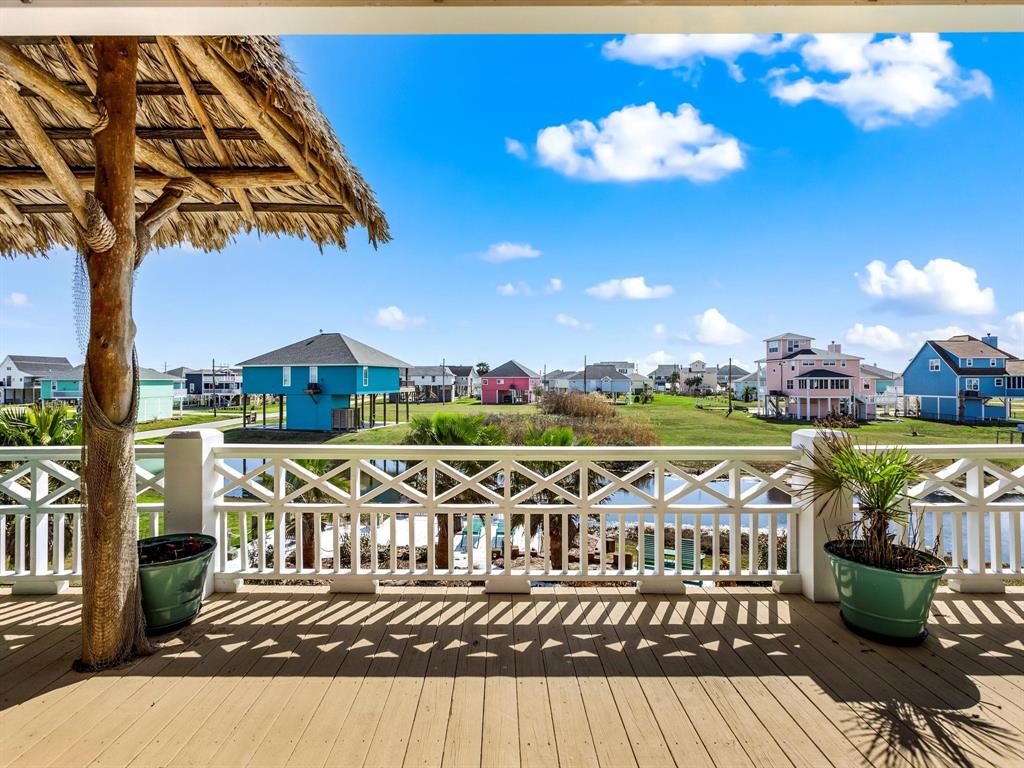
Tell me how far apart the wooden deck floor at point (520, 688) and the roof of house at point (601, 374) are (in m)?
26.2

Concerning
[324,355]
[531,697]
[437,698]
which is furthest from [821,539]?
[324,355]

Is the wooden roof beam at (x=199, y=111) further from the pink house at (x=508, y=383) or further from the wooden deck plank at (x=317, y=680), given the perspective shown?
the pink house at (x=508, y=383)

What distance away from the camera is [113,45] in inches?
88.5

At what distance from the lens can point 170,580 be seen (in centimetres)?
248

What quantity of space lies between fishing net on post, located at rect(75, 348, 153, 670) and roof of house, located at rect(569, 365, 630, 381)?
88.9 feet

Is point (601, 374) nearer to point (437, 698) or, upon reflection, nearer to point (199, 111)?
point (199, 111)

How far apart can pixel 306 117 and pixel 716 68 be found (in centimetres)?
1225

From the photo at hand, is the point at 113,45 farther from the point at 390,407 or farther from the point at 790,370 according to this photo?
the point at 390,407

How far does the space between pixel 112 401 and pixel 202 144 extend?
179 cm

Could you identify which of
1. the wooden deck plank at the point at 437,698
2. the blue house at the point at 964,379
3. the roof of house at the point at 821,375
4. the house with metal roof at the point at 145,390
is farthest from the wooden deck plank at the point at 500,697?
the roof of house at the point at 821,375

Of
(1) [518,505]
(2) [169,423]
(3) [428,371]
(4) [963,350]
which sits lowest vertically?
(1) [518,505]

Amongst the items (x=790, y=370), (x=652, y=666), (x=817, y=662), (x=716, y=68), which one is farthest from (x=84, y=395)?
(x=790, y=370)

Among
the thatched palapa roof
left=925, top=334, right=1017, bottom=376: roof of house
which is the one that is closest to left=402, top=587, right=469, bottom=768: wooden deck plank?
the thatched palapa roof

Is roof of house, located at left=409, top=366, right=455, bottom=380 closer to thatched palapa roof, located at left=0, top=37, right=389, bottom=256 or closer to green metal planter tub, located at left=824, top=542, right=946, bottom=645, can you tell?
thatched palapa roof, located at left=0, top=37, right=389, bottom=256
